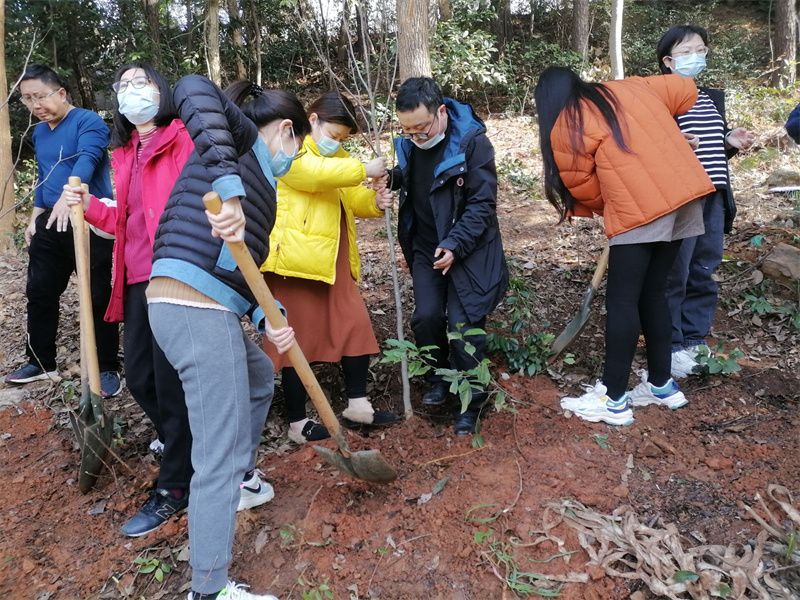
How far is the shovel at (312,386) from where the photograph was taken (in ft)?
6.15

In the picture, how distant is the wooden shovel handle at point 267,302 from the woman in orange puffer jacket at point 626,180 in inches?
57.7

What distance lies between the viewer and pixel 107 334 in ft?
12.5

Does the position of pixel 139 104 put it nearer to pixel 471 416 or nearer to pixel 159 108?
pixel 159 108

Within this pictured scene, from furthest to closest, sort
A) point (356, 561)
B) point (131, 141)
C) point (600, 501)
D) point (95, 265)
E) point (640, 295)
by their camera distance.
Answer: point (95, 265)
point (640, 295)
point (131, 141)
point (600, 501)
point (356, 561)

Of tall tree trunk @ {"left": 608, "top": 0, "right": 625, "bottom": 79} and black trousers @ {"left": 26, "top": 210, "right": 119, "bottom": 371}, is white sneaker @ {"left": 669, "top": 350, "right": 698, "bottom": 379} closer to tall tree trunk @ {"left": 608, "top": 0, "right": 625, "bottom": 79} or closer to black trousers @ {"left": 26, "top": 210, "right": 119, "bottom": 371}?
black trousers @ {"left": 26, "top": 210, "right": 119, "bottom": 371}

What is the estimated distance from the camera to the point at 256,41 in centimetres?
1299

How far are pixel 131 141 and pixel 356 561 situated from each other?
2117 mm

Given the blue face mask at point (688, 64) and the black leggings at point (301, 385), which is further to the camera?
the blue face mask at point (688, 64)

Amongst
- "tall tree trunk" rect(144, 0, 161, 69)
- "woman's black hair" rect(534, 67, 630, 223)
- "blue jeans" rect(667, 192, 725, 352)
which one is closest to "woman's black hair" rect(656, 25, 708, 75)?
"blue jeans" rect(667, 192, 725, 352)

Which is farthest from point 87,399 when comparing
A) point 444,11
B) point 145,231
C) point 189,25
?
point 189,25

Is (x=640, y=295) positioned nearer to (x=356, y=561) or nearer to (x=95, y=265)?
(x=356, y=561)

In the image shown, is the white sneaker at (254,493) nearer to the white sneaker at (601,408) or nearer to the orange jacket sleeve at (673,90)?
the white sneaker at (601,408)

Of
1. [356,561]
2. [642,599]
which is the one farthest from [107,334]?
[642,599]

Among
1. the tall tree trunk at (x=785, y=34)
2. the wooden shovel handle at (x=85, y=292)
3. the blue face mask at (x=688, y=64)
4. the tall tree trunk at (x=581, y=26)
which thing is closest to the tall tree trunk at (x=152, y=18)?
the tall tree trunk at (x=581, y=26)
